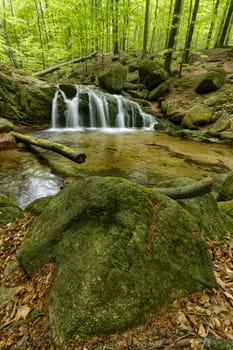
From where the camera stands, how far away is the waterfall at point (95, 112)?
12727 mm

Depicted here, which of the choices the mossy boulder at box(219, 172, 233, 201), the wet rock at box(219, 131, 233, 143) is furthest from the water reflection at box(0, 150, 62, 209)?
the wet rock at box(219, 131, 233, 143)

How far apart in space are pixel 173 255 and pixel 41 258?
4.30 ft

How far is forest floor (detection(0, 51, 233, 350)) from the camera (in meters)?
1.50

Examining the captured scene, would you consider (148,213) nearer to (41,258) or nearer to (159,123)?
(41,258)

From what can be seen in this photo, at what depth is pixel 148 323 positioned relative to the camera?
5.32 ft

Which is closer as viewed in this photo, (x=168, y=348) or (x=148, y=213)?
(x=168, y=348)

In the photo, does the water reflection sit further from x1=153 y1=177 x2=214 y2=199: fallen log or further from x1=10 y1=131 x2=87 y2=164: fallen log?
x1=153 y1=177 x2=214 y2=199: fallen log

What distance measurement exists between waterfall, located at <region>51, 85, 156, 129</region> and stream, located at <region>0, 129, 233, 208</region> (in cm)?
241

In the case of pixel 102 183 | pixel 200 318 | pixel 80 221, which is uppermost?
pixel 102 183

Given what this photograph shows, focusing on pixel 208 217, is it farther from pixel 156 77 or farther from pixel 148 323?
pixel 156 77

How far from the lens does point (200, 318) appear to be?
1651 mm

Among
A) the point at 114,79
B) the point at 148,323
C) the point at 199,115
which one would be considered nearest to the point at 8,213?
the point at 148,323

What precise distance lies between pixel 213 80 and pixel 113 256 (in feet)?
50.0

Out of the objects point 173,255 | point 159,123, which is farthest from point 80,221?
point 159,123
